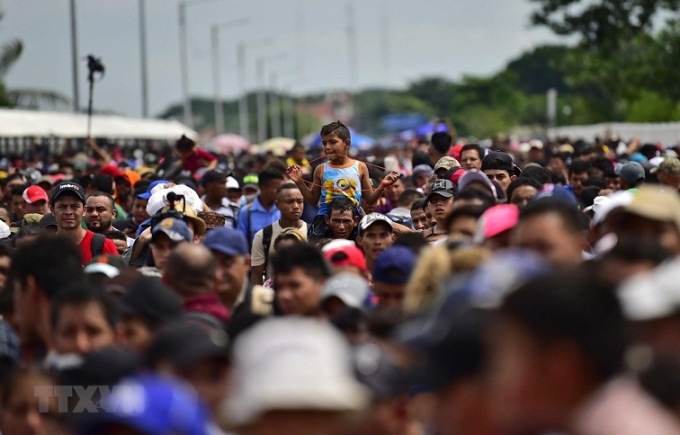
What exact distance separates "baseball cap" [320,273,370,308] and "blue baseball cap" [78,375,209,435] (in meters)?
2.62

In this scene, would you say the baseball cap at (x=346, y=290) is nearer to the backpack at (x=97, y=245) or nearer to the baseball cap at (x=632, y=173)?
the backpack at (x=97, y=245)

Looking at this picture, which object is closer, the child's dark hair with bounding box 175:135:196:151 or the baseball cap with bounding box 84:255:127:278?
the baseball cap with bounding box 84:255:127:278

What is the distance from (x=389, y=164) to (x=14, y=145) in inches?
932

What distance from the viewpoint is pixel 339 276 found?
7.23 m

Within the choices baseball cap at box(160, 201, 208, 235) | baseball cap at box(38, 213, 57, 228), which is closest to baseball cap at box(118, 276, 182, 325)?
baseball cap at box(160, 201, 208, 235)

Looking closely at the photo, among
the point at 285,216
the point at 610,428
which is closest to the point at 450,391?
the point at 610,428

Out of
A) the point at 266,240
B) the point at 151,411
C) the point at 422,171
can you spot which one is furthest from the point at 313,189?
the point at 151,411

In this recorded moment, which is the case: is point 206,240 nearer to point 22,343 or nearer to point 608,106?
point 22,343

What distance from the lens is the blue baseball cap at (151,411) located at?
4.01 metres

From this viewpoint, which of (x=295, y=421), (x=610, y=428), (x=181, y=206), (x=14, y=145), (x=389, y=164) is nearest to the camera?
(x=610, y=428)

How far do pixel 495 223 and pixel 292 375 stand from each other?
344 centimetres

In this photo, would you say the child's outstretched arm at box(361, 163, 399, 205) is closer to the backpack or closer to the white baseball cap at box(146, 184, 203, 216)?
the white baseball cap at box(146, 184, 203, 216)

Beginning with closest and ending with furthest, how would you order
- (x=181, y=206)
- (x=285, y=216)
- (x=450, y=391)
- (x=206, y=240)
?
(x=450, y=391)
(x=206, y=240)
(x=181, y=206)
(x=285, y=216)

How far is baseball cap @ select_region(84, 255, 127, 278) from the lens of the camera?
26.5 feet
